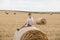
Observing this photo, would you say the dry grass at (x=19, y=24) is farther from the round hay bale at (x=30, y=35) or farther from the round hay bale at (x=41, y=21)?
the round hay bale at (x=30, y=35)

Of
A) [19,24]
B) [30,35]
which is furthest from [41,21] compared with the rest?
[30,35]

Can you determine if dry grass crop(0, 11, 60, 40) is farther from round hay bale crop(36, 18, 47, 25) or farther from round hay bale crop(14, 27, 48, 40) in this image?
round hay bale crop(14, 27, 48, 40)

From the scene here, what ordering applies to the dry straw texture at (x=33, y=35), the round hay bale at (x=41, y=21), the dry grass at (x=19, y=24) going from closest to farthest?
the dry straw texture at (x=33, y=35) → the dry grass at (x=19, y=24) → the round hay bale at (x=41, y=21)

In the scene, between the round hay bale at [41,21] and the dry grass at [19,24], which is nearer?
the dry grass at [19,24]

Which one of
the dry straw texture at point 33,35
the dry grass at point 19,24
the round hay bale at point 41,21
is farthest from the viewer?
the round hay bale at point 41,21

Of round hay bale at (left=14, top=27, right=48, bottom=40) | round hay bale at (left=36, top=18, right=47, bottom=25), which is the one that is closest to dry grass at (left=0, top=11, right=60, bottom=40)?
round hay bale at (left=36, top=18, right=47, bottom=25)

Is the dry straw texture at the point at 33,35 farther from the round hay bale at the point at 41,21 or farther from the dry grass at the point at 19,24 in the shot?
the round hay bale at the point at 41,21

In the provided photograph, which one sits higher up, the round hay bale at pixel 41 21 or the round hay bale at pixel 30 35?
the round hay bale at pixel 30 35

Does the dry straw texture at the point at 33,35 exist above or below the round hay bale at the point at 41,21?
above

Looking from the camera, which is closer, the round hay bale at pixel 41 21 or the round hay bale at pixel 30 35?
the round hay bale at pixel 30 35

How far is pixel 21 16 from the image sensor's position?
297cm

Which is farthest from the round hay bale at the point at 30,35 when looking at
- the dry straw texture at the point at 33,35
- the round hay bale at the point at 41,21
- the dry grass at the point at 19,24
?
the round hay bale at the point at 41,21

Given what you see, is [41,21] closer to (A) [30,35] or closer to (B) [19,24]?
(B) [19,24]

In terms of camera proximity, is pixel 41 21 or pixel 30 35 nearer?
pixel 30 35
